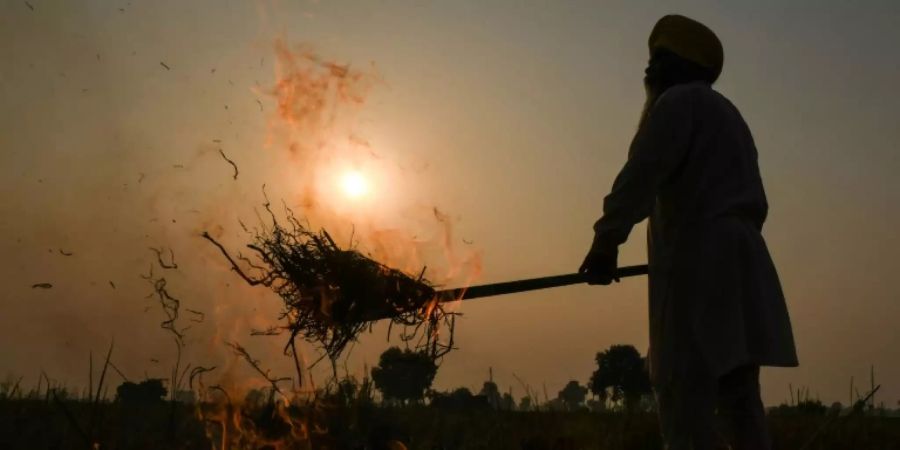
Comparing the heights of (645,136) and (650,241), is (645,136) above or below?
above

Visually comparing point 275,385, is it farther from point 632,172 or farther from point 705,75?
point 705,75

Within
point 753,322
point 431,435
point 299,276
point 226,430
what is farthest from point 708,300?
point 431,435

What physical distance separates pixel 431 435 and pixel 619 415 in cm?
341

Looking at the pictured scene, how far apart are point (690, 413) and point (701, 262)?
2.63 feet

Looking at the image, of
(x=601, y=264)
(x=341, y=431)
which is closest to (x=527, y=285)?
(x=601, y=264)

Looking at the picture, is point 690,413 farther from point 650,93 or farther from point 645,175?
point 650,93

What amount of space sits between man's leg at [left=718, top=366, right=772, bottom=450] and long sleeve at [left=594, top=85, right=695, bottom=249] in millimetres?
956

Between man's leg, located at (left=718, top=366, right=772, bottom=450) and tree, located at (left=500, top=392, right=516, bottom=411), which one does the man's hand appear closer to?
man's leg, located at (left=718, top=366, right=772, bottom=450)

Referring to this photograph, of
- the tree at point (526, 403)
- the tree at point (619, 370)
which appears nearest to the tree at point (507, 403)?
→ the tree at point (526, 403)

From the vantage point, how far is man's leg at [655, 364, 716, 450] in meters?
4.17

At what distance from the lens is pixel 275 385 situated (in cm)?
629

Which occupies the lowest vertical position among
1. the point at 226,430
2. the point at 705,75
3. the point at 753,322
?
the point at 226,430

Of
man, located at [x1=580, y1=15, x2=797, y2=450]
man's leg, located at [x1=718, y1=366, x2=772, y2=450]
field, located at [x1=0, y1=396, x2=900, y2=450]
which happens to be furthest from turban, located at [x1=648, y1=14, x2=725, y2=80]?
field, located at [x1=0, y1=396, x2=900, y2=450]

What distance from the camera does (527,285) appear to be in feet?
16.9
